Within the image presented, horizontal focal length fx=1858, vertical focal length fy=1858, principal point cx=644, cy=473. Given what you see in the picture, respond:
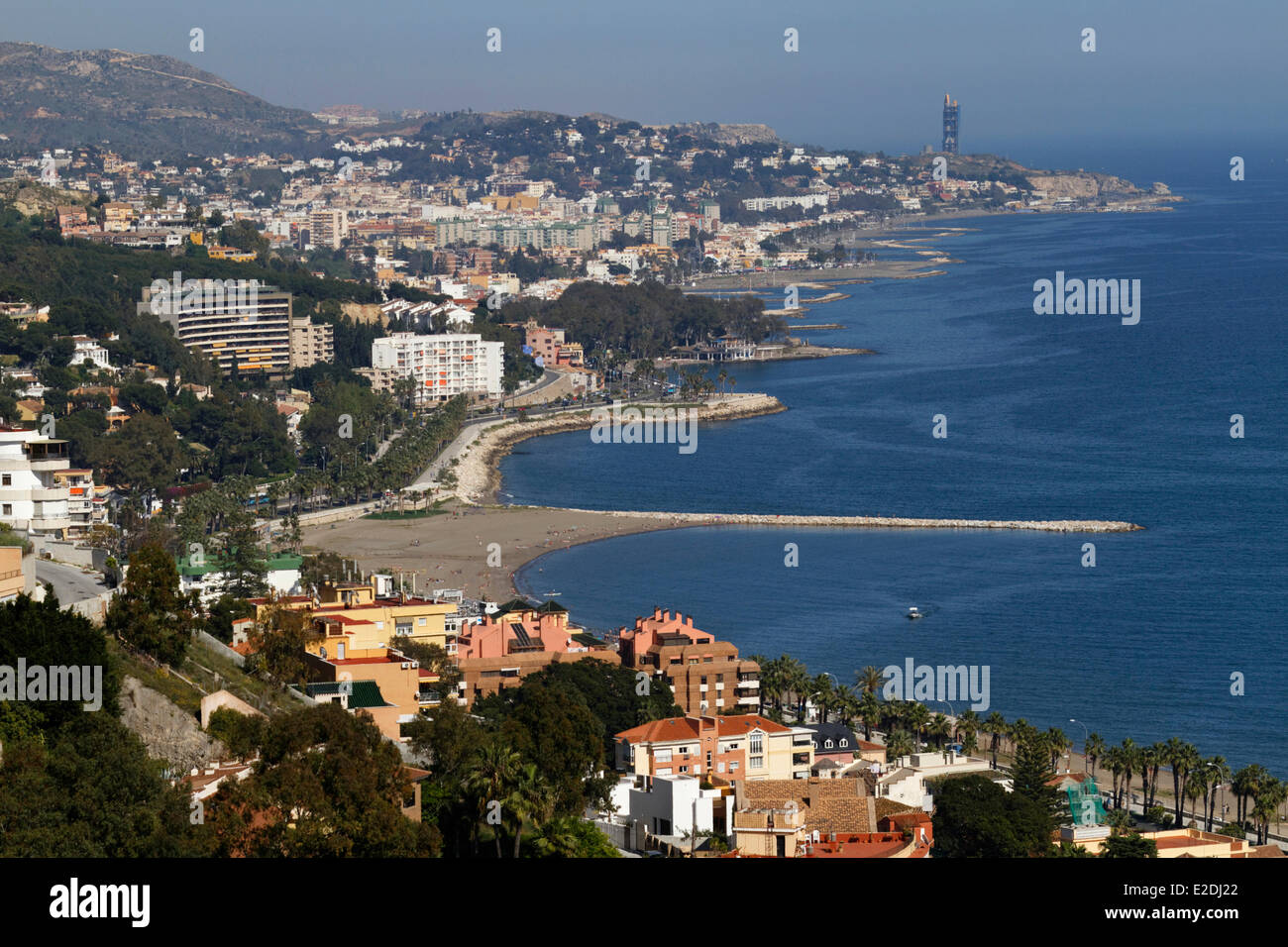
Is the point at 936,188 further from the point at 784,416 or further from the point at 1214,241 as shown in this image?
the point at 784,416

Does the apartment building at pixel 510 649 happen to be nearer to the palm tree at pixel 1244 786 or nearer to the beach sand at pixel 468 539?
the beach sand at pixel 468 539

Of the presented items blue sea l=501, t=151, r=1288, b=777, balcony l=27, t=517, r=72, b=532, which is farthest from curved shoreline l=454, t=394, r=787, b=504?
balcony l=27, t=517, r=72, b=532

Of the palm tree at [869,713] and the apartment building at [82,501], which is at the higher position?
the apartment building at [82,501]

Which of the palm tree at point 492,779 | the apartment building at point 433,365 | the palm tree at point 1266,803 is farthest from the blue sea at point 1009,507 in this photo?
the palm tree at point 492,779

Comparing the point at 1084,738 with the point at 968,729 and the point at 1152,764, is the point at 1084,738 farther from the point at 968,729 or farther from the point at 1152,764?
the point at 1152,764

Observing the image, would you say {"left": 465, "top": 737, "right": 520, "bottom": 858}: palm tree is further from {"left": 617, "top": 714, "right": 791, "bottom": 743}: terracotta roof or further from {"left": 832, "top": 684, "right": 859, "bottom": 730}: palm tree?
{"left": 832, "top": 684, "right": 859, "bottom": 730}: palm tree
